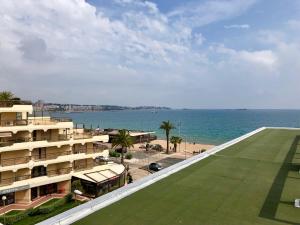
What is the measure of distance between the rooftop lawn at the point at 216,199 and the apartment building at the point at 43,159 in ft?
48.9

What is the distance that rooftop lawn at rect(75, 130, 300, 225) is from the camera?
16312 millimetres

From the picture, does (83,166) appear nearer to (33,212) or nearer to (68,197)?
(68,197)

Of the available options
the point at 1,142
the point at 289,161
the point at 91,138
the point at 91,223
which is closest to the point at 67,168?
the point at 91,138

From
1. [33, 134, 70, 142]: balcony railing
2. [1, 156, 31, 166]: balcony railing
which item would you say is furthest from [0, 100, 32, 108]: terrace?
[1, 156, 31, 166]: balcony railing

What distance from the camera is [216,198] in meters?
19.8

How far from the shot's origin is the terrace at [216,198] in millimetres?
16359

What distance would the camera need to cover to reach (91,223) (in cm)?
1571

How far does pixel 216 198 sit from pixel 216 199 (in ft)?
0.68

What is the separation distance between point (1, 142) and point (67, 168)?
8633mm

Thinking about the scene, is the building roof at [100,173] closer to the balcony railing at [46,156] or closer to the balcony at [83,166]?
the balcony at [83,166]

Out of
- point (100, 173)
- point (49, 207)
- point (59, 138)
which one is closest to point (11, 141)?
point (59, 138)

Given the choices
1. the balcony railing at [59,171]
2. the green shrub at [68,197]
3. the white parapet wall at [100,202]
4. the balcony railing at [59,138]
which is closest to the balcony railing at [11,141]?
the balcony railing at [59,138]

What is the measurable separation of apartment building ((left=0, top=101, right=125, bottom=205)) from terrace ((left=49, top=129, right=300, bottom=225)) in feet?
48.1

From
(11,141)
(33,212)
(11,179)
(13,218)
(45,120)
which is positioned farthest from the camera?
(45,120)
